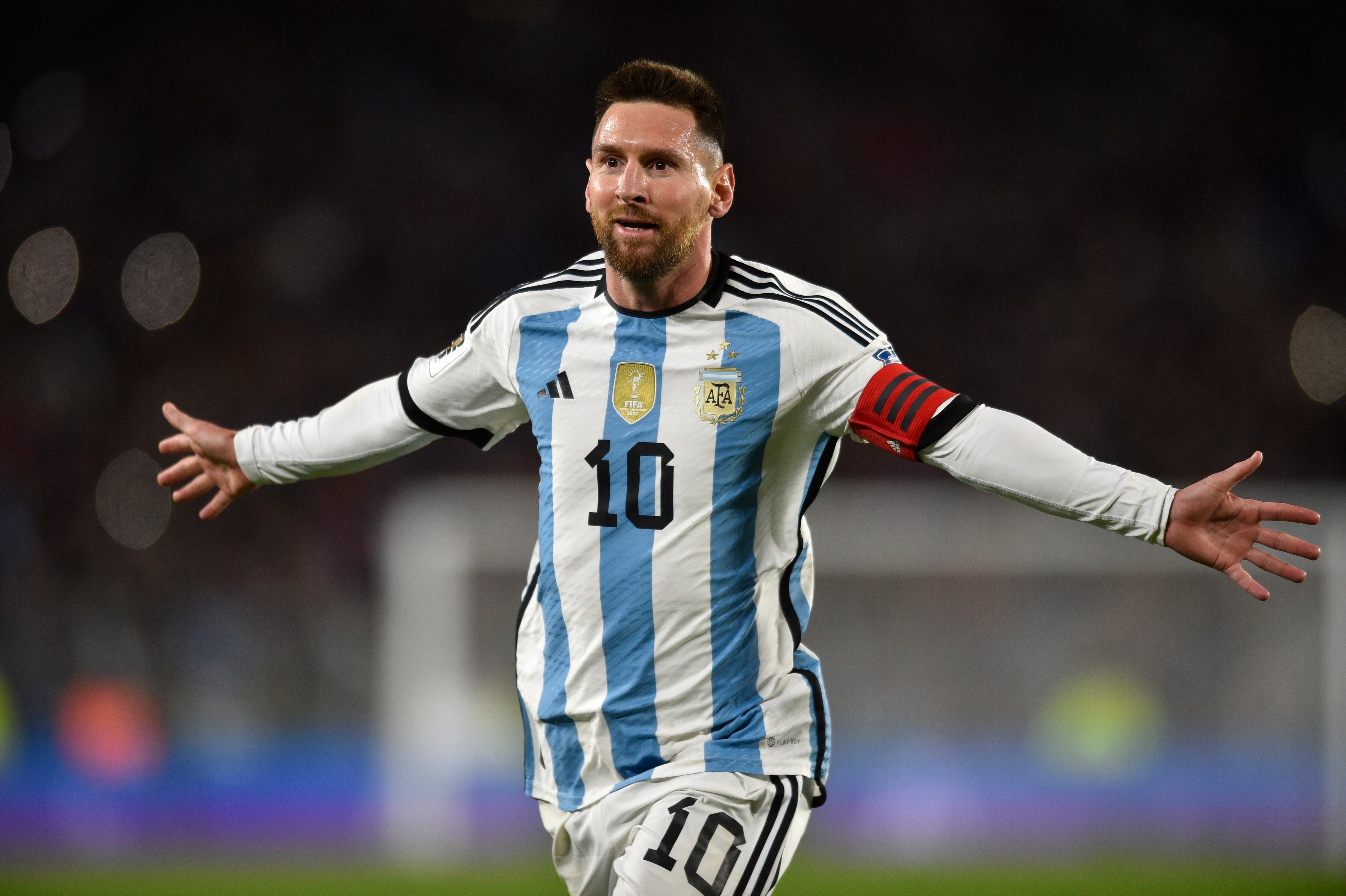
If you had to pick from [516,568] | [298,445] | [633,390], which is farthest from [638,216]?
[516,568]

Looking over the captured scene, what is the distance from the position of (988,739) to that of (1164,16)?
8.65 metres

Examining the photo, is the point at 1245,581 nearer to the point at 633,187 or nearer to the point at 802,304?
the point at 802,304

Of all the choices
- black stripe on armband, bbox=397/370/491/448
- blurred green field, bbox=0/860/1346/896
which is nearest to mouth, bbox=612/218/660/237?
black stripe on armband, bbox=397/370/491/448

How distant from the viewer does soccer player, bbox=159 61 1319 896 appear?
297 cm

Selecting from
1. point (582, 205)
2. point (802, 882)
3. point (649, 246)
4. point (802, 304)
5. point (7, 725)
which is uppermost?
point (582, 205)

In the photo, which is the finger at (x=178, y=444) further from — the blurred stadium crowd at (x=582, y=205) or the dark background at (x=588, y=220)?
the dark background at (x=588, y=220)

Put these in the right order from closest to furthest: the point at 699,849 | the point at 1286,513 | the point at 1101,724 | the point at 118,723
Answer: the point at 1286,513 < the point at 699,849 < the point at 1101,724 < the point at 118,723

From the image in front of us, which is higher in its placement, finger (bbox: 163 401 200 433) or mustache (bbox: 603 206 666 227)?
mustache (bbox: 603 206 666 227)

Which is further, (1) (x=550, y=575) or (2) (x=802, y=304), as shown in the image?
(1) (x=550, y=575)

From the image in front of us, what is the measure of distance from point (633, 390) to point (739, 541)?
1.39ft

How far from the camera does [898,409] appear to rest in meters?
2.88

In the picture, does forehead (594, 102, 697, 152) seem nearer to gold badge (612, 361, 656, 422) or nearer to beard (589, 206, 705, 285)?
beard (589, 206, 705, 285)

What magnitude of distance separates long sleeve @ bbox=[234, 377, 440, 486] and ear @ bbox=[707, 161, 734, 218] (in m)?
0.94

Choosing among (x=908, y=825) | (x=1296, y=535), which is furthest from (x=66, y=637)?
(x=1296, y=535)
